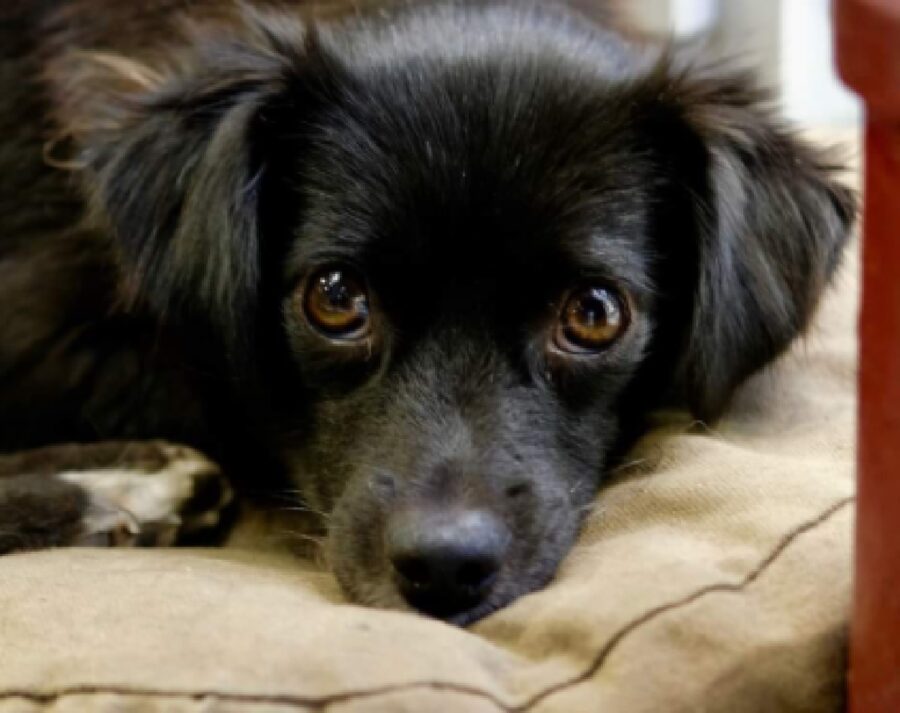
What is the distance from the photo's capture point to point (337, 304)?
1513 millimetres

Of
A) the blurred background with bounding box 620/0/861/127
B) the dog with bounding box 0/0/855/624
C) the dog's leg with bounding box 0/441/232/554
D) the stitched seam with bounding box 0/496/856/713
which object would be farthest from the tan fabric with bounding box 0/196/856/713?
the blurred background with bounding box 620/0/861/127

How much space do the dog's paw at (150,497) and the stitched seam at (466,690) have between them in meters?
0.49

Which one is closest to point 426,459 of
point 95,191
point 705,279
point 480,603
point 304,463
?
point 480,603

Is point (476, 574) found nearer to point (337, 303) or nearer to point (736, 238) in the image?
point (337, 303)

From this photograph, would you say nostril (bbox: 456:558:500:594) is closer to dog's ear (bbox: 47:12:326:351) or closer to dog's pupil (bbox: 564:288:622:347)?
dog's pupil (bbox: 564:288:622:347)

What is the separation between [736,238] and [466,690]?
697 mm

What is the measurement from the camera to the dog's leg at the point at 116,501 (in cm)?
159

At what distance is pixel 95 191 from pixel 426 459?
0.59m

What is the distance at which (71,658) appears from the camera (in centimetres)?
113

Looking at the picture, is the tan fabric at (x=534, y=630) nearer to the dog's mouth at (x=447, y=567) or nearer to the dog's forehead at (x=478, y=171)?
the dog's mouth at (x=447, y=567)

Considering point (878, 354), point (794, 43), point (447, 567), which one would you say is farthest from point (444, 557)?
point (794, 43)

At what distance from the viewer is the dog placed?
55.2 inches

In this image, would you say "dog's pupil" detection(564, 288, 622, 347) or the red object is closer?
the red object

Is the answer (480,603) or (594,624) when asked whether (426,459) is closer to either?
(480,603)
